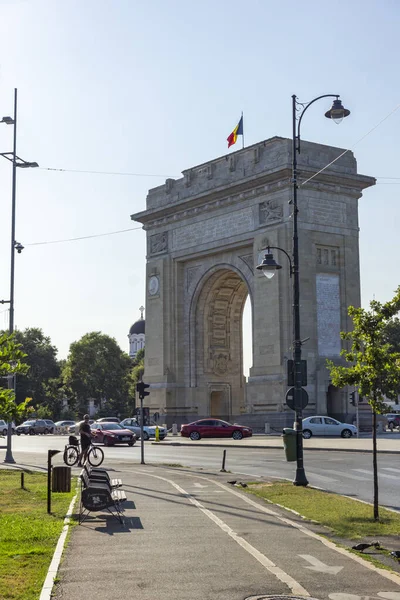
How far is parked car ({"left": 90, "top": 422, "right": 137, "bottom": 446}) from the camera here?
148ft

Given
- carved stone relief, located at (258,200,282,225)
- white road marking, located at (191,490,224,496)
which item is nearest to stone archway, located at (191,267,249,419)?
carved stone relief, located at (258,200,282,225)

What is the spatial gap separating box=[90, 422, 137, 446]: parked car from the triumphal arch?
1181cm

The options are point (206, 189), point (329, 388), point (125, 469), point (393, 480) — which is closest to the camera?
point (393, 480)

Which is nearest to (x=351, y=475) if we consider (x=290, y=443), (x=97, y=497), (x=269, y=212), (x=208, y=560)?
(x=290, y=443)

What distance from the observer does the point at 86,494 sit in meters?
12.7

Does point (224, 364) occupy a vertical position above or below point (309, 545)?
above

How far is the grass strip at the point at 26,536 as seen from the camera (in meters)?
8.16

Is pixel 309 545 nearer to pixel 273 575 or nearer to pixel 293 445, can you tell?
pixel 273 575

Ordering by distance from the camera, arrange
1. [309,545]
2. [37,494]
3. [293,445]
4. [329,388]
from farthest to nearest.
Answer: [329,388]
[293,445]
[37,494]
[309,545]

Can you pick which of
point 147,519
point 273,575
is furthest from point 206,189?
point 273,575

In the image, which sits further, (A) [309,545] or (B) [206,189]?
(B) [206,189]

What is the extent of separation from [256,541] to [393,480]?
10.6 metres

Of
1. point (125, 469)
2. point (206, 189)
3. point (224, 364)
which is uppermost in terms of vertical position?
point (206, 189)

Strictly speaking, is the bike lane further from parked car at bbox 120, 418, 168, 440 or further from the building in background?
the building in background
